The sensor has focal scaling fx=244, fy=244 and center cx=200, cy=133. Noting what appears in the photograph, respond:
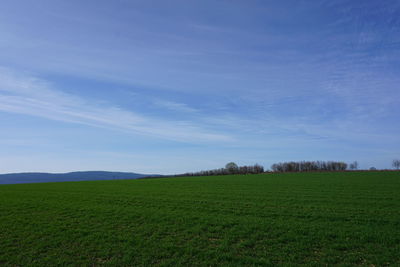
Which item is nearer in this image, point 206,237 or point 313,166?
point 206,237

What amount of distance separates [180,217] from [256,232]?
19.8 feet

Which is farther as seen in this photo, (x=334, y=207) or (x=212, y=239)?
(x=334, y=207)

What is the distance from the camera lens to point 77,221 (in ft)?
56.2

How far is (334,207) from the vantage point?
67.2ft

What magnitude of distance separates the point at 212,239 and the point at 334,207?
515 inches

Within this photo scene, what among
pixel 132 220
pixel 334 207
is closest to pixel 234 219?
pixel 132 220

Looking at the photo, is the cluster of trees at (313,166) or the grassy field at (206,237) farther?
the cluster of trees at (313,166)

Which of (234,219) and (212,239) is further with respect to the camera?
(234,219)

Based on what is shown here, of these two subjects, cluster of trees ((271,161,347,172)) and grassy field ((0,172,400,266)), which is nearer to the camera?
grassy field ((0,172,400,266))

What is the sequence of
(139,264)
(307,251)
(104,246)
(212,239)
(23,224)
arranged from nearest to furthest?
(139,264), (307,251), (104,246), (212,239), (23,224)

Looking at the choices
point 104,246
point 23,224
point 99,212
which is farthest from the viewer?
point 99,212

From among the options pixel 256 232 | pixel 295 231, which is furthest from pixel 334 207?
pixel 256 232

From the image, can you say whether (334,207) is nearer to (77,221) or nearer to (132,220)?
(132,220)

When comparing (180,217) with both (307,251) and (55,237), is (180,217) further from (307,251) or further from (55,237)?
(307,251)
